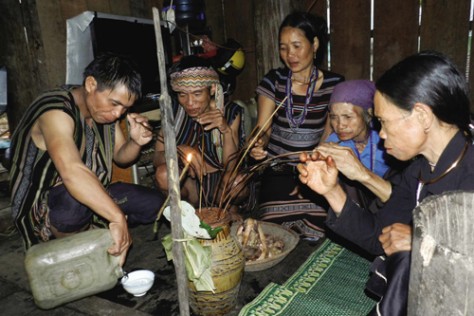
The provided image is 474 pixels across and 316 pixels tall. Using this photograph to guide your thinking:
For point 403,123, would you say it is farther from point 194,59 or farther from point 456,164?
point 194,59

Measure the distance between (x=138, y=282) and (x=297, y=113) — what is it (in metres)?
2.33

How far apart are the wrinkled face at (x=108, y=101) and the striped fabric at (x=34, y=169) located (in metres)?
0.14

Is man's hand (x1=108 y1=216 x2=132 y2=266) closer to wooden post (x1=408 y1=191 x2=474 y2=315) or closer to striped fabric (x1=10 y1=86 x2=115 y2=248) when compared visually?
striped fabric (x1=10 y1=86 x2=115 y2=248)

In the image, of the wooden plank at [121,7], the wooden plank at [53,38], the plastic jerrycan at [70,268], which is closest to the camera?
the plastic jerrycan at [70,268]

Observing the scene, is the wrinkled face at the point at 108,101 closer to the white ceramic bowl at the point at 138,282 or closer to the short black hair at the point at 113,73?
the short black hair at the point at 113,73

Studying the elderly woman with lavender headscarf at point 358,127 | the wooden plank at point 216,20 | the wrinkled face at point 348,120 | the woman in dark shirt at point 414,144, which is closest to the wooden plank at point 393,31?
the elderly woman with lavender headscarf at point 358,127

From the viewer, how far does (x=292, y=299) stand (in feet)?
8.39

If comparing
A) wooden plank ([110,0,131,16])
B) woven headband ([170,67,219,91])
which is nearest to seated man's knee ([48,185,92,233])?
woven headband ([170,67,219,91])

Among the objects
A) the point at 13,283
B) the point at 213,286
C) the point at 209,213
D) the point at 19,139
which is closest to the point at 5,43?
the point at 19,139

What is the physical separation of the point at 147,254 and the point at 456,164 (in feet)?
8.34

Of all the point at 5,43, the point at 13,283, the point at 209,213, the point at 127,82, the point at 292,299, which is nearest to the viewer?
the point at 209,213

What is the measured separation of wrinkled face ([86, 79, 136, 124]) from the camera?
2758mm

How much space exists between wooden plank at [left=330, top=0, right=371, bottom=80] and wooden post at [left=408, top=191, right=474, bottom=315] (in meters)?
4.55

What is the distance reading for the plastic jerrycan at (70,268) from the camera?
2.39 meters
